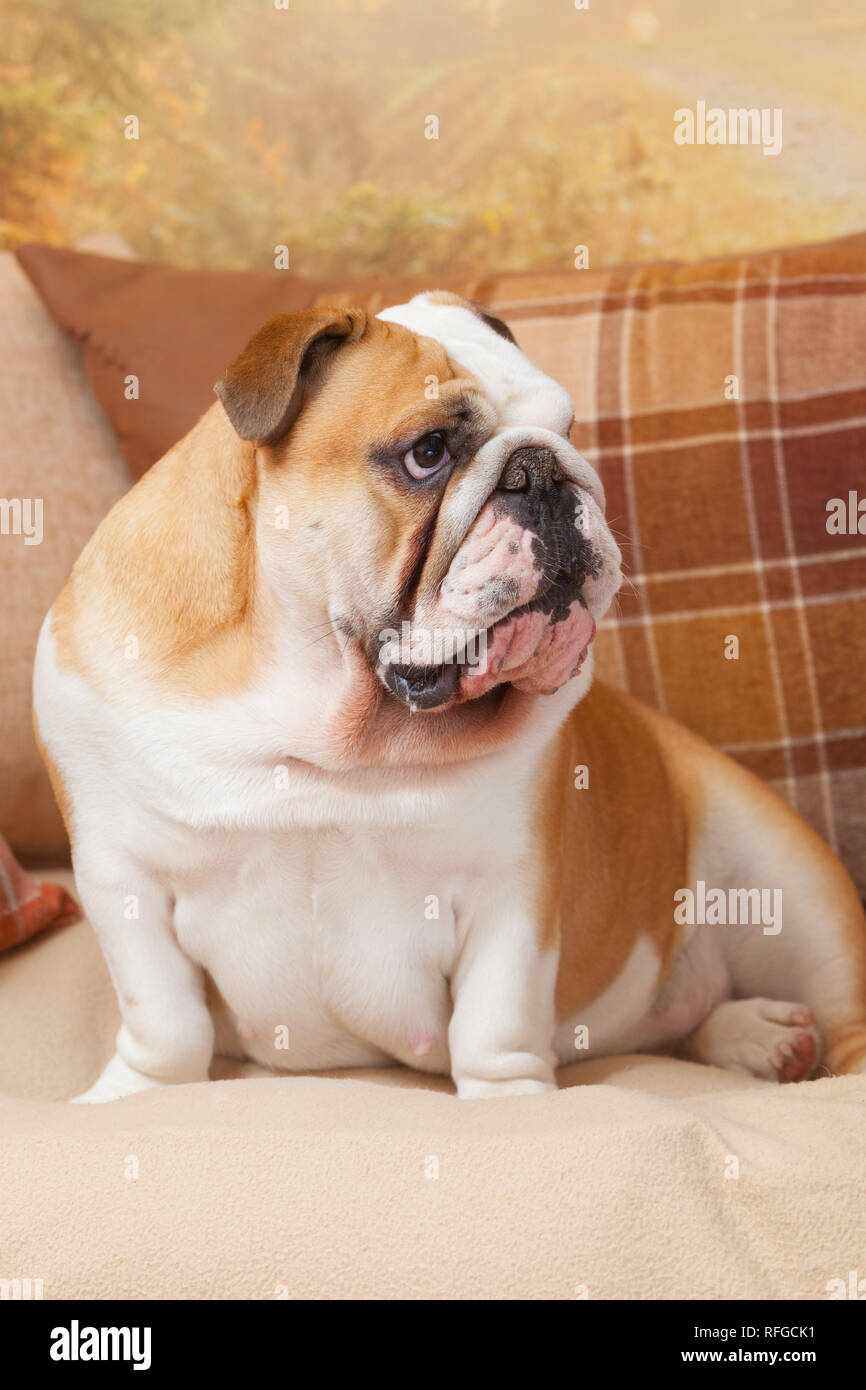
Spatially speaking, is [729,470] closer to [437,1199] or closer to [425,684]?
[425,684]

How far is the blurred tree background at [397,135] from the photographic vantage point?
3213mm

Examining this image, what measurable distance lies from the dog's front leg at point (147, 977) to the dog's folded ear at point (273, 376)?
436mm

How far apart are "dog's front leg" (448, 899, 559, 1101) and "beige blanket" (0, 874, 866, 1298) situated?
16 centimetres

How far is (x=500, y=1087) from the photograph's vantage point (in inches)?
50.1

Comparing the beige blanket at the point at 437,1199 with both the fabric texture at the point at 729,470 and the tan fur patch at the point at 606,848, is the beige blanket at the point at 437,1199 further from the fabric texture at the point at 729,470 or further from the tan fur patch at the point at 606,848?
the fabric texture at the point at 729,470

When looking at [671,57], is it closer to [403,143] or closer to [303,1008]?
[403,143]

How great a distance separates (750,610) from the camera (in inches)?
69.8

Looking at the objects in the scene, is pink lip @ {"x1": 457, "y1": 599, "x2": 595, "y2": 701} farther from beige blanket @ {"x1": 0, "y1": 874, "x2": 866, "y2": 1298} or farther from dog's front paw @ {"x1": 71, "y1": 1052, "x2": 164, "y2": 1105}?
dog's front paw @ {"x1": 71, "y1": 1052, "x2": 164, "y2": 1105}

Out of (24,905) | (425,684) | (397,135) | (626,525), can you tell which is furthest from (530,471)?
(397,135)

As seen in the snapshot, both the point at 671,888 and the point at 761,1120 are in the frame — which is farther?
the point at 671,888

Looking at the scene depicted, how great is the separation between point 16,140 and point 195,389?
1.89m

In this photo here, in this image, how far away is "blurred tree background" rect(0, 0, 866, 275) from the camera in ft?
10.5

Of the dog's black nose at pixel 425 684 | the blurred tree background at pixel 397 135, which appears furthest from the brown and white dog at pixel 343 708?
the blurred tree background at pixel 397 135

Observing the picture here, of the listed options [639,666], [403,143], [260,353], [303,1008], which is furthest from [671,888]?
[403,143]
